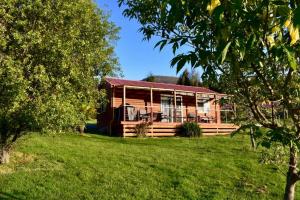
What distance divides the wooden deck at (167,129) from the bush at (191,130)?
68 cm

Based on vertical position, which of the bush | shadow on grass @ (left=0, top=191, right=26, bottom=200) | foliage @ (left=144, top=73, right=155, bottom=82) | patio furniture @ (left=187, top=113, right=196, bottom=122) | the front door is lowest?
shadow on grass @ (left=0, top=191, right=26, bottom=200)

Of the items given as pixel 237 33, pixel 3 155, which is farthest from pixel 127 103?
pixel 237 33

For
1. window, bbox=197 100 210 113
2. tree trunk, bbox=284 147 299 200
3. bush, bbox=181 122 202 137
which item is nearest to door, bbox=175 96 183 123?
window, bbox=197 100 210 113

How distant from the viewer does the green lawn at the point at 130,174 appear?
11727 mm

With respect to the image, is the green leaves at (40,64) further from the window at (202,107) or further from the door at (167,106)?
the window at (202,107)

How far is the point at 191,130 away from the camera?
27.2 metres

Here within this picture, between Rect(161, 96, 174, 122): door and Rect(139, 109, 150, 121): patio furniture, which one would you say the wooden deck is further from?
Rect(161, 96, 174, 122): door

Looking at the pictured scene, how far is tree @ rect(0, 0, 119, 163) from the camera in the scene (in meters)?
11.6

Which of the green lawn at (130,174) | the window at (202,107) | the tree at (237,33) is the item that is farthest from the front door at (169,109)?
the tree at (237,33)

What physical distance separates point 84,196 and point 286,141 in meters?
8.49

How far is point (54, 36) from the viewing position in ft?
40.5

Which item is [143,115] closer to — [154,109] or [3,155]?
[154,109]

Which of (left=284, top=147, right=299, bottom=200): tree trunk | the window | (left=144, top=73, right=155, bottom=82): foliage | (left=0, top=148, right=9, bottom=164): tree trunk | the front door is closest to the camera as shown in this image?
(left=284, top=147, right=299, bottom=200): tree trunk

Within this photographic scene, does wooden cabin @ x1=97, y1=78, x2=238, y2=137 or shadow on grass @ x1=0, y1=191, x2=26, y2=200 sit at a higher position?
wooden cabin @ x1=97, y1=78, x2=238, y2=137
